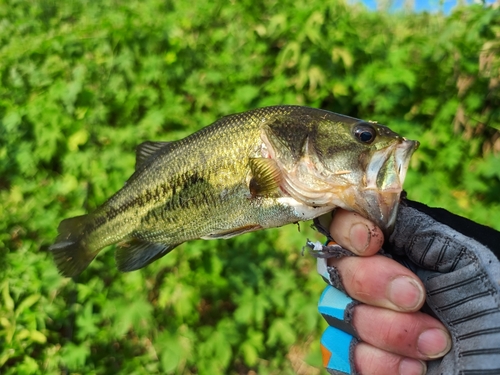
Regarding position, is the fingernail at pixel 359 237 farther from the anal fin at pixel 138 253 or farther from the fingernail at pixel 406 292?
the anal fin at pixel 138 253

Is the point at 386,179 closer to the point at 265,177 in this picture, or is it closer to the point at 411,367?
the point at 265,177

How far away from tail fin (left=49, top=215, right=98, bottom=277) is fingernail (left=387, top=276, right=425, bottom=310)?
1280 mm

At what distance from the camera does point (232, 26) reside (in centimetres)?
407

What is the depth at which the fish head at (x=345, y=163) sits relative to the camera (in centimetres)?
109

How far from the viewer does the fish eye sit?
3.74ft

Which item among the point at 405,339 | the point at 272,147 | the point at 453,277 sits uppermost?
the point at 272,147

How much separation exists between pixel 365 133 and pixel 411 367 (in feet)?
2.63

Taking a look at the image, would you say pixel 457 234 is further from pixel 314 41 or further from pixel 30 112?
pixel 30 112

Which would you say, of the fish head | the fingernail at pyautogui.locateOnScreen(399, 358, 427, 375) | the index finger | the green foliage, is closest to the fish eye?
the fish head

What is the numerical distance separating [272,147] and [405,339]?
0.76 meters

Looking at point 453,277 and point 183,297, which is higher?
point 453,277

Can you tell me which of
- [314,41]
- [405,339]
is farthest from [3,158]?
[405,339]

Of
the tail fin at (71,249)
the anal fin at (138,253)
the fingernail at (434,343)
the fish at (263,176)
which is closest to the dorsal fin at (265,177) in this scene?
the fish at (263,176)

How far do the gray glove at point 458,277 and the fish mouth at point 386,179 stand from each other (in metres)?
0.23
